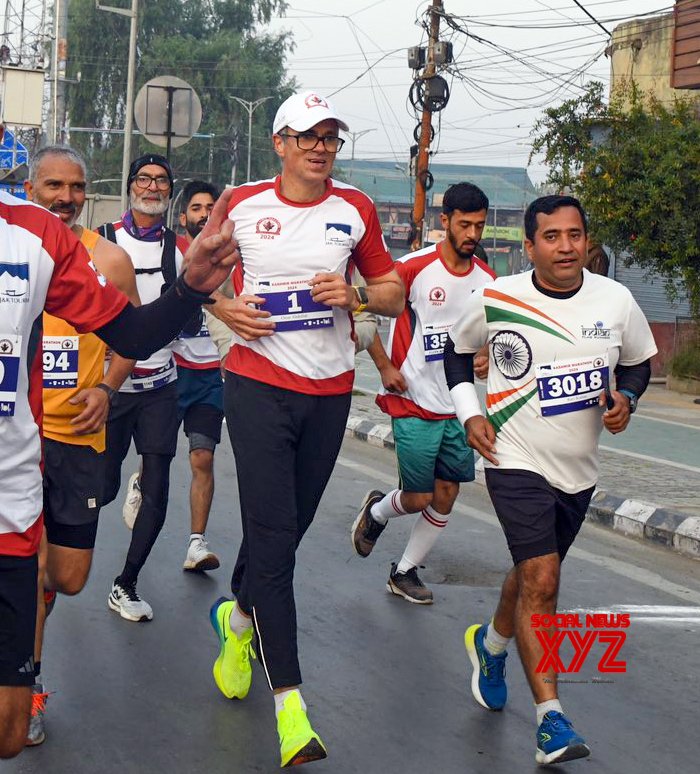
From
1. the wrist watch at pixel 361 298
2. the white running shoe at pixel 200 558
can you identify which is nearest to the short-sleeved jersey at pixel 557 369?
the wrist watch at pixel 361 298

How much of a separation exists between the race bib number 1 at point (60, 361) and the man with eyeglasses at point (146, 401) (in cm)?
139

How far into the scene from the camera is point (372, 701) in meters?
5.18

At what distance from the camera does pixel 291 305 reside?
481cm

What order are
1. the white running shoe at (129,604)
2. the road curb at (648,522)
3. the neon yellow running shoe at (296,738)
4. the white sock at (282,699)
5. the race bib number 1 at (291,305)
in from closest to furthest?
the neon yellow running shoe at (296,738)
the white sock at (282,699)
the race bib number 1 at (291,305)
the white running shoe at (129,604)
the road curb at (648,522)

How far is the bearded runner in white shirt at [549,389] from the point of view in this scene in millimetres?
4777

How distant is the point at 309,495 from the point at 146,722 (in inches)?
38.6

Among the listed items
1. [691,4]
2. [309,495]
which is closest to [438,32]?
[691,4]

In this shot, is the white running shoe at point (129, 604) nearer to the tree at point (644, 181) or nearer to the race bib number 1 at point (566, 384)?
the race bib number 1 at point (566, 384)

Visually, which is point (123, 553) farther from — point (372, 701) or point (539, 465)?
point (539, 465)

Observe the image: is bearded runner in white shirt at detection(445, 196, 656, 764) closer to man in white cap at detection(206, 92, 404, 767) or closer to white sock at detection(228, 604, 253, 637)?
man in white cap at detection(206, 92, 404, 767)

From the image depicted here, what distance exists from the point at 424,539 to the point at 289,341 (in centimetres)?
246

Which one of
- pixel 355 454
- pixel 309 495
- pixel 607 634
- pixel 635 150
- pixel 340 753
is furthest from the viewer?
pixel 635 150

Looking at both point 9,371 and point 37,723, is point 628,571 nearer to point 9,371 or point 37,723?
point 37,723

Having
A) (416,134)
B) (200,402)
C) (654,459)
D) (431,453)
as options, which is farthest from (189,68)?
(431,453)
